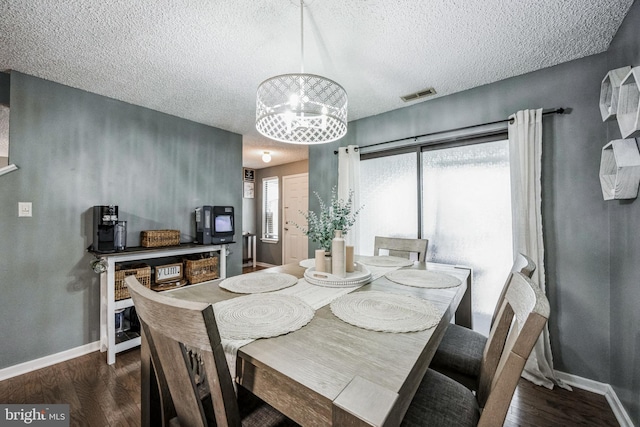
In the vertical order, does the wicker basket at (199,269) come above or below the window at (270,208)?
below

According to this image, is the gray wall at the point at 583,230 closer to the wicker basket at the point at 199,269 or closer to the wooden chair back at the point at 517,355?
the wooden chair back at the point at 517,355

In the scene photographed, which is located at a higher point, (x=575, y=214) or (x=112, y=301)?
(x=575, y=214)

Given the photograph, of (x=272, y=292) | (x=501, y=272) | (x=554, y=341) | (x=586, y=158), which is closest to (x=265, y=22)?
(x=272, y=292)

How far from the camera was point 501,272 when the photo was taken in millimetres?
2188

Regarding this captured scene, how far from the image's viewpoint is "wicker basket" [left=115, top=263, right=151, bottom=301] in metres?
2.21

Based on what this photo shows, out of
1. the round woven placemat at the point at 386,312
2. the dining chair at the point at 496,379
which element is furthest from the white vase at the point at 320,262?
the dining chair at the point at 496,379

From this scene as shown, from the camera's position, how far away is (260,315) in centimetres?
95

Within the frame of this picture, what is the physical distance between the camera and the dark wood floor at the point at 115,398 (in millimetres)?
1511

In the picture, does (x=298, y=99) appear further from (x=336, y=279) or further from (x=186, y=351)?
(x=186, y=351)

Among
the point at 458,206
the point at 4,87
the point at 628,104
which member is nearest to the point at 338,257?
the point at 458,206

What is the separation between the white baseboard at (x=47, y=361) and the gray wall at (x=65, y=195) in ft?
0.13

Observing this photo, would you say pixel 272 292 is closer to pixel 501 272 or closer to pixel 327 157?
pixel 501 272

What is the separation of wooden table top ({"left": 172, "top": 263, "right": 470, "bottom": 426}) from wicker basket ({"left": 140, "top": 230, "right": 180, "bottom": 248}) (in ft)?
7.65

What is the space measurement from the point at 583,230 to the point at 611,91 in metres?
0.92
